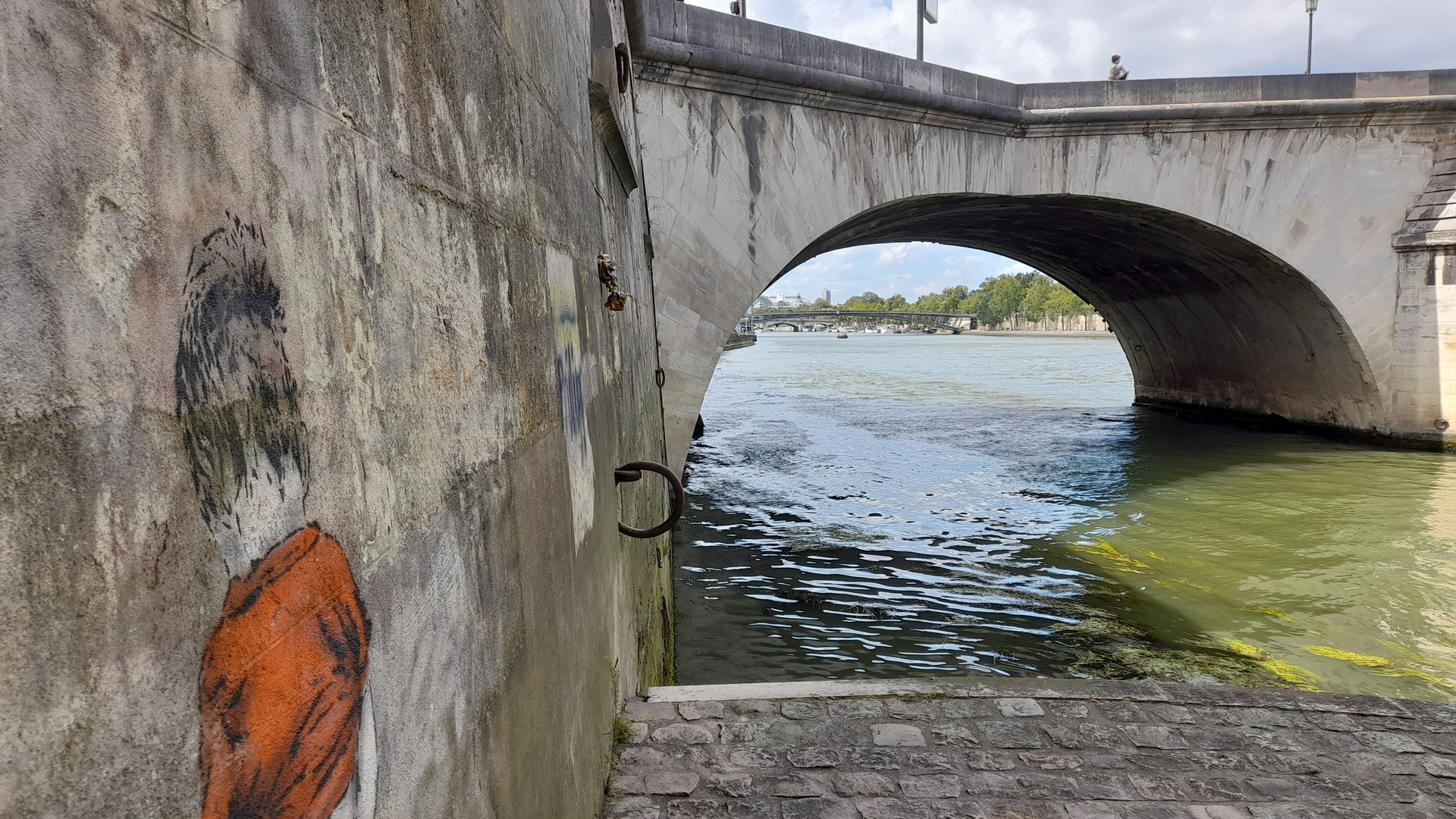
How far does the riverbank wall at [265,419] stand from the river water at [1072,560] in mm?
3974

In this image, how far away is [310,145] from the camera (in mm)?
986

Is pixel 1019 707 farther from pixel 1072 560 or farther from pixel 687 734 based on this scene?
pixel 1072 560

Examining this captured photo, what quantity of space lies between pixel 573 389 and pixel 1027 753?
2295 millimetres

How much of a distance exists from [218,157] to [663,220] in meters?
8.14

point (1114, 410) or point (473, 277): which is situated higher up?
point (473, 277)

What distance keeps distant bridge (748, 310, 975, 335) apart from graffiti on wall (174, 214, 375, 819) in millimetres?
96023

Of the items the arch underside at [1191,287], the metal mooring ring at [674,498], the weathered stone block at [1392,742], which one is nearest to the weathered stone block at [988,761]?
the metal mooring ring at [674,498]

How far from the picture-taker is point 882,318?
112938 millimetres

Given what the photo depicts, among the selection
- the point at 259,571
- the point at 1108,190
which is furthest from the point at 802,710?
the point at 1108,190

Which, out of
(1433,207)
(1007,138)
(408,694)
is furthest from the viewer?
(1433,207)

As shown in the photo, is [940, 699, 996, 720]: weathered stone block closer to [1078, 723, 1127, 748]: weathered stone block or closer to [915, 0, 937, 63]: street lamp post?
[1078, 723, 1127, 748]: weathered stone block

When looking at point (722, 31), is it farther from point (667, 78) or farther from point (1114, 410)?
point (1114, 410)

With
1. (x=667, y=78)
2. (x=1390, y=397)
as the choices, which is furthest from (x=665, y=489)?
(x=1390, y=397)

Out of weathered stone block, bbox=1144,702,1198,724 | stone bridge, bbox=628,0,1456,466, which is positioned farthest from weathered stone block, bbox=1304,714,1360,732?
stone bridge, bbox=628,0,1456,466
